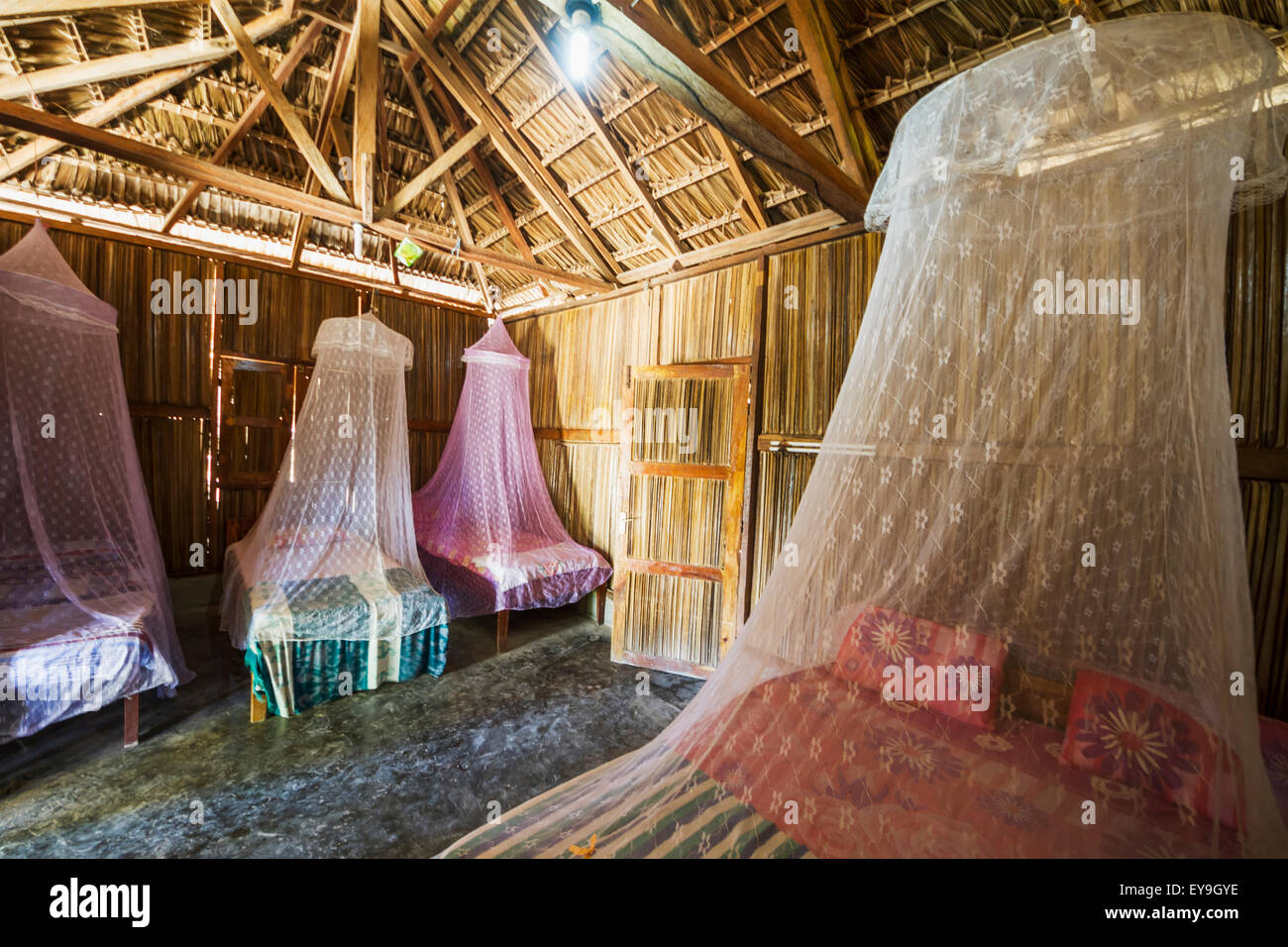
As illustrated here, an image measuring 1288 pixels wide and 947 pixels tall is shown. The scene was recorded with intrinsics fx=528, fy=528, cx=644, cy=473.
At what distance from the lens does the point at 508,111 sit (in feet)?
13.9

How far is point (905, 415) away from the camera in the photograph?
1882 mm

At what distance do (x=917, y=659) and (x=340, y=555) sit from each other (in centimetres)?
359

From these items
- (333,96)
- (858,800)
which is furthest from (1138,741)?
(333,96)

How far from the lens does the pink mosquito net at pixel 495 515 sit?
4297 millimetres

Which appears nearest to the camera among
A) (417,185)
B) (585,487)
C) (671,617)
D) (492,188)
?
(417,185)

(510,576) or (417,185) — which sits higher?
(417,185)

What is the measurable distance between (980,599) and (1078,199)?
1.36m

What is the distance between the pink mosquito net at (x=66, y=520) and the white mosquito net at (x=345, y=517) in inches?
21.9

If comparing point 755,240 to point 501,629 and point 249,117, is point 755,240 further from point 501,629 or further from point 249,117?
point 249,117

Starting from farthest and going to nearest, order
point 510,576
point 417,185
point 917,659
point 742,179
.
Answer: point 510,576 < point 417,185 < point 742,179 < point 917,659

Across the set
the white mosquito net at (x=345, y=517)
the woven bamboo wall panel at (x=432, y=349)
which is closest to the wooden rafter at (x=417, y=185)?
the white mosquito net at (x=345, y=517)

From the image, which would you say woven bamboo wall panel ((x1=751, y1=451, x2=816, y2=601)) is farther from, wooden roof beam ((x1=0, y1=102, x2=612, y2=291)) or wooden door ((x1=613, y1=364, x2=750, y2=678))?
wooden roof beam ((x1=0, y1=102, x2=612, y2=291))

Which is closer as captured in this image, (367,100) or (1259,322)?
(1259,322)
